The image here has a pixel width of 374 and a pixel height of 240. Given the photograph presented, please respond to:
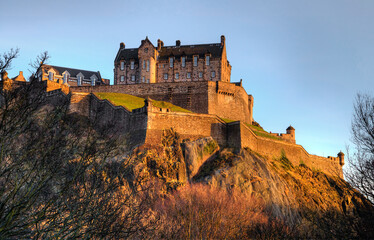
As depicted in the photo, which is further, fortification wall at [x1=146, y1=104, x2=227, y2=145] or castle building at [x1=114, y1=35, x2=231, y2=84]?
castle building at [x1=114, y1=35, x2=231, y2=84]

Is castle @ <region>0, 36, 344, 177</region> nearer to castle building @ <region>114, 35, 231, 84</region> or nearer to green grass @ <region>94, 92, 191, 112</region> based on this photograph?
castle building @ <region>114, 35, 231, 84</region>

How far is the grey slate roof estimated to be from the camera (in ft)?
213

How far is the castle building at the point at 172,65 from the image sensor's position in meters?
63.0

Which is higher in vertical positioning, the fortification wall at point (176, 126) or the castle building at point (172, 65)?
the castle building at point (172, 65)

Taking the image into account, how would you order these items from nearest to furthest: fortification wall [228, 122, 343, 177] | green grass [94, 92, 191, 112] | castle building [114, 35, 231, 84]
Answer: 1. fortification wall [228, 122, 343, 177]
2. green grass [94, 92, 191, 112]
3. castle building [114, 35, 231, 84]

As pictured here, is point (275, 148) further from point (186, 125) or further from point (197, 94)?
point (186, 125)

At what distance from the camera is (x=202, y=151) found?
4369cm

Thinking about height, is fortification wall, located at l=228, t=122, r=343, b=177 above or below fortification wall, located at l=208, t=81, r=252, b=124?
below

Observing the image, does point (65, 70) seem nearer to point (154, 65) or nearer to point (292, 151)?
point (154, 65)

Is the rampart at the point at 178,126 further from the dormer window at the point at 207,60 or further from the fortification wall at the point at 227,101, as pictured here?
the dormer window at the point at 207,60

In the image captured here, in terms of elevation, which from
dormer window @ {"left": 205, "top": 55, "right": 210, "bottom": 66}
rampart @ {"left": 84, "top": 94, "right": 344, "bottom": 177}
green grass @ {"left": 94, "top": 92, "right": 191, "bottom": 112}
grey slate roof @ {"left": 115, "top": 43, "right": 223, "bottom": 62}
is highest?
grey slate roof @ {"left": 115, "top": 43, "right": 223, "bottom": 62}

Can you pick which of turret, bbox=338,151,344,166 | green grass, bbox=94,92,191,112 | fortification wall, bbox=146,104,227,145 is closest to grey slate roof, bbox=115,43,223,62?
green grass, bbox=94,92,191,112

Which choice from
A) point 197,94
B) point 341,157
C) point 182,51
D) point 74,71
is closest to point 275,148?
point 197,94

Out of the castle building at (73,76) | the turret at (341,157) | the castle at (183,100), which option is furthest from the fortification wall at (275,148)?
the castle building at (73,76)
